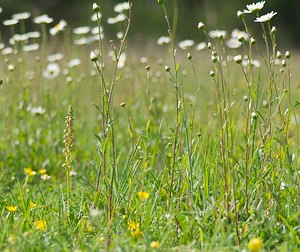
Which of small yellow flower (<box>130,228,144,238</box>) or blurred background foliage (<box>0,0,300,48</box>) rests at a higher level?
small yellow flower (<box>130,228,144,238</box>)

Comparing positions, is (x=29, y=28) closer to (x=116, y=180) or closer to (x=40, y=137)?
(x=40, y=137)

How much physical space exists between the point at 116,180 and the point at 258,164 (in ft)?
1.84

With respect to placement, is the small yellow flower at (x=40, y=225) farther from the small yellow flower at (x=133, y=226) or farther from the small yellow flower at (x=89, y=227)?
the small yellow flower at (x=133, y=226)

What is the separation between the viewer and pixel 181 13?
18.0m

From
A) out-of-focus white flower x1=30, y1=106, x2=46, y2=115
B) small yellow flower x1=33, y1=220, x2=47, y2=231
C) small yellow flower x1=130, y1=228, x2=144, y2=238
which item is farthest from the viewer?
out-of-focus white flower x1=30, y1=106, x2=46, y2=115

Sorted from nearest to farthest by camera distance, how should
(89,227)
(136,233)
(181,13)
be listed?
(136,233) → (89,227) → (181,13)

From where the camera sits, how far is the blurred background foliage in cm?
1597

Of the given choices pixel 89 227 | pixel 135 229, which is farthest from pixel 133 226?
pixel 89 227

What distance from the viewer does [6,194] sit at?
10.4 feet

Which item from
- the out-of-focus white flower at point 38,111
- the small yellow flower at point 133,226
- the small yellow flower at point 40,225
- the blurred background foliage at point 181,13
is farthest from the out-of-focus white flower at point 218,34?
the blurred background foliage at point 181,13

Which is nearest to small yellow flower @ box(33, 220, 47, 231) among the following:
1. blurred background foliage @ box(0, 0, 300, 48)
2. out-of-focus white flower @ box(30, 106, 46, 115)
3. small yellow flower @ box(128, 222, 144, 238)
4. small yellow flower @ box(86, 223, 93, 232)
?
small yellow flower @ box(86, 223, 93, 232)

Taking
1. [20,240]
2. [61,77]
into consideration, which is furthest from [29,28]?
[20,240]

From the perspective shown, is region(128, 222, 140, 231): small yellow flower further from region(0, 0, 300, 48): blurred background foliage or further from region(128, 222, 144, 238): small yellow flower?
region(0, 0, 300, 48): blurred background foliage

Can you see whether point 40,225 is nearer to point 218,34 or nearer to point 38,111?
point 218,34
